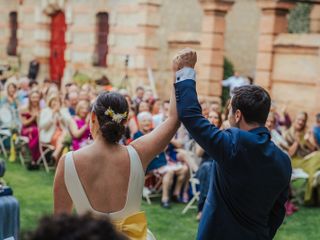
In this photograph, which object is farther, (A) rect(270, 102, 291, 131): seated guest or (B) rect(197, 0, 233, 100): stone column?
(B) rect(197, 0, 233, 100): stone column

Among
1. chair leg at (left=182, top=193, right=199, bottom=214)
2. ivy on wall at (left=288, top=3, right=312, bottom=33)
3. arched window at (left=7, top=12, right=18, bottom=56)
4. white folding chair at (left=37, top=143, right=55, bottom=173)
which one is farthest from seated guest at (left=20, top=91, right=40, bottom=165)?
ivy on wall at (left=288, top=3, right=312, bottom=33)

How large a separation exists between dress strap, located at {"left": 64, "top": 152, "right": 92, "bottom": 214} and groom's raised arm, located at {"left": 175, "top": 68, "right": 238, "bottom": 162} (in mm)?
631

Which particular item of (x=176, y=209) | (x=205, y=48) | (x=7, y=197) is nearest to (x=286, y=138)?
(x=176, y=209)

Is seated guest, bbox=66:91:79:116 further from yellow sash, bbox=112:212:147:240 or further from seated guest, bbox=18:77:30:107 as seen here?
yellow sash, bbox=112:212:147:240

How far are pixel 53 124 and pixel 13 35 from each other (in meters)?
15.3

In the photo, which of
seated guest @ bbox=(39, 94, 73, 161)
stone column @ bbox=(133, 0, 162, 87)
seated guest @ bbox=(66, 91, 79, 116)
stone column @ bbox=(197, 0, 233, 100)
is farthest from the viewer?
stone column @ bbox=(133, 0, 162, 87)

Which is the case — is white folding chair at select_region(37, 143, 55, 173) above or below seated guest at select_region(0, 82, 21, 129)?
below

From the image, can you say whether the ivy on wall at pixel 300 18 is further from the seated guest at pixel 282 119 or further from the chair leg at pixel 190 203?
the chair leg at pixel 190 203

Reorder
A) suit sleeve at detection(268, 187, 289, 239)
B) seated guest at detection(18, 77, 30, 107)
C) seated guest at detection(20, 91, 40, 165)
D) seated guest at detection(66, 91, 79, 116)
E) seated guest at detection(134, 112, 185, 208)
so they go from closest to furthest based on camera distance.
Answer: suit sleeve at detection(268, 187, 289, 239), seated guest at detection(134, 112, 185, 208), seated guest at detection(66, 91, 79, 116), seated guest at detection(20, 91, 40, 165), seated guest at detection(18, 77, 30, 107)

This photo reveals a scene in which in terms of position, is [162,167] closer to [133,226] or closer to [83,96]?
[83,96]

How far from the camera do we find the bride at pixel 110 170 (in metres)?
3.11

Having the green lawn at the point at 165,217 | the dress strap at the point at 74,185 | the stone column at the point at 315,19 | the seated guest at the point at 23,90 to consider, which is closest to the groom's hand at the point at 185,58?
the dress strap at the point at 74,185

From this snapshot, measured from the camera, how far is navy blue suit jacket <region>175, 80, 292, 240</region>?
308 centimetres

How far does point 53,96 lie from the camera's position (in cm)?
1131
